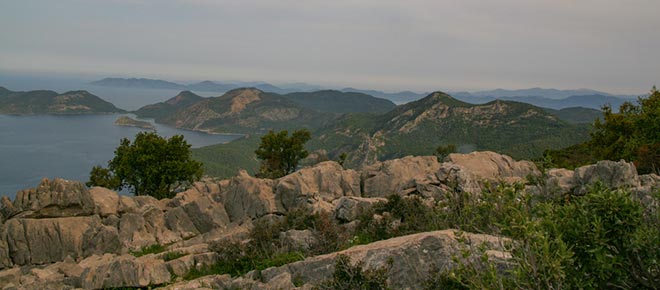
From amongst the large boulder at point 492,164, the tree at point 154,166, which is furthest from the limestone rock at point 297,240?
the tree at point 154,166

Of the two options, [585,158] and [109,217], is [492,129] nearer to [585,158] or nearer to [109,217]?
[585,158]

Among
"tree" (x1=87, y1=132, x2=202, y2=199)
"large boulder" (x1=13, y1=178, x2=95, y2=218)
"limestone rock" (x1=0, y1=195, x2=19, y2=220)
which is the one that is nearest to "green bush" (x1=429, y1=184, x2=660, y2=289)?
"large boulder" (x1=13, y1=178, x2=95, y2=218)

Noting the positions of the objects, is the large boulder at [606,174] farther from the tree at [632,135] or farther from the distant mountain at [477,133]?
the distant mountain at [477,133]

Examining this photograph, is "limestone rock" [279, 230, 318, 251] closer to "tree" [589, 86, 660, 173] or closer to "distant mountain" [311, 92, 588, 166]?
"tree" [589, 86, 660, 173]

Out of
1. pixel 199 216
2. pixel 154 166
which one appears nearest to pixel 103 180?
pixel 154 166

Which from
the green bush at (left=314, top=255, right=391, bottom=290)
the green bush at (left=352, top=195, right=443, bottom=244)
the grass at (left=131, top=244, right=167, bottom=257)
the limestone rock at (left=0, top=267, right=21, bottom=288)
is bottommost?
the grass at (left=131, top=244, right=167, bottom=257)

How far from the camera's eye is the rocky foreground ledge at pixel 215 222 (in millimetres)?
11391

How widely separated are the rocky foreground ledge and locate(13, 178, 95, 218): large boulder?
0.06 meters

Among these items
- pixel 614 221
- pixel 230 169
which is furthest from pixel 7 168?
pixel 614 221

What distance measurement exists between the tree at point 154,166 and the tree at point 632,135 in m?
42.6

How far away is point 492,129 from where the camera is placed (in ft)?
567

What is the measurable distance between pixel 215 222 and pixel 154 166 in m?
19.8

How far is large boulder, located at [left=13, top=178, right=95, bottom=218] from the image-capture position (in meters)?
24.1

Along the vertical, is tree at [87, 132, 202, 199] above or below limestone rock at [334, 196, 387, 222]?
below
